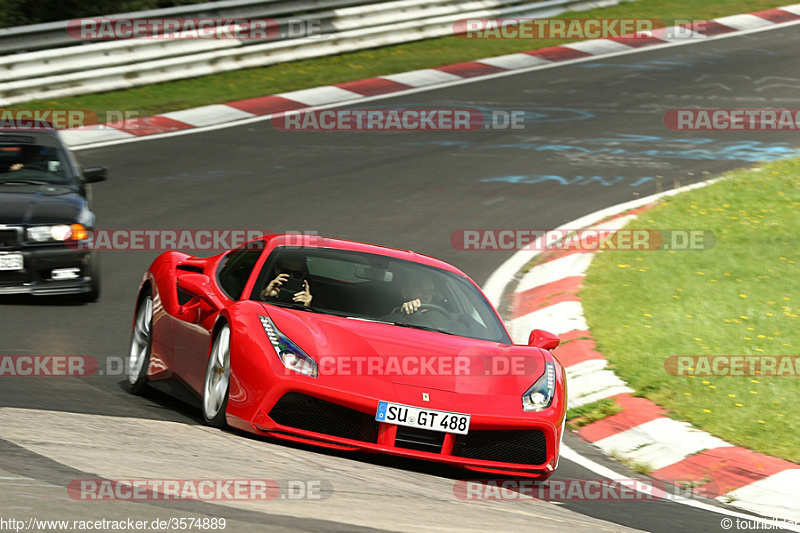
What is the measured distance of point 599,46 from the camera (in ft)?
75.9

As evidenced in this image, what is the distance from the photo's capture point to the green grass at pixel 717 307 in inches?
294

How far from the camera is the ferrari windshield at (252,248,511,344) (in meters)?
6.74

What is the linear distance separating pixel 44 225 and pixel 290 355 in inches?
183

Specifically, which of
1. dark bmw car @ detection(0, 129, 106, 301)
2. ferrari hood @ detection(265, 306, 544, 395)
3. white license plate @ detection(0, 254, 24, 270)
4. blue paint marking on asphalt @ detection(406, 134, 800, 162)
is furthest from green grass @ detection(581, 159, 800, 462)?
white license plate @ detection(0, 254, 24, 270)

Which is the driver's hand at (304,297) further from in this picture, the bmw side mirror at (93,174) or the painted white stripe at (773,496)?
the bmw side mirror at (93,174)

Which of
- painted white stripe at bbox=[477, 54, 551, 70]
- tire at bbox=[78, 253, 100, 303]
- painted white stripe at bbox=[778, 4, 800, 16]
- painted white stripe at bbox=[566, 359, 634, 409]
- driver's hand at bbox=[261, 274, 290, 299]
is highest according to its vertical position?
painted white stripe at bbox=[778, 4, 800, 16]

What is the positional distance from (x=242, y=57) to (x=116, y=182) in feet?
22.1

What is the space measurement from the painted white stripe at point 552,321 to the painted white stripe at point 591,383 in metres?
0.88

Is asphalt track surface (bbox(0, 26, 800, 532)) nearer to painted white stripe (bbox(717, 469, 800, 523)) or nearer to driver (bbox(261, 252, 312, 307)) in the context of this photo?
painted white stripe (bbox(717, 469, 800, 523))

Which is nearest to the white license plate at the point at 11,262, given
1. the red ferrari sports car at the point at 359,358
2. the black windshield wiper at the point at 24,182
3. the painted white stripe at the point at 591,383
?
the black windshield wiper at the point at 24,182

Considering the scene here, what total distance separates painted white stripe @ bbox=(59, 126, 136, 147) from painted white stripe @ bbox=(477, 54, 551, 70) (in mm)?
7595

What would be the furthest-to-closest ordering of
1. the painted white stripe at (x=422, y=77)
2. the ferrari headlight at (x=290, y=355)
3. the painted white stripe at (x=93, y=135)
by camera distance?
the painted white stripe at (x=422, y=77)
the painted white stripe at (x=93, y=135)
the ferrari headlight at (x=290, y=355)

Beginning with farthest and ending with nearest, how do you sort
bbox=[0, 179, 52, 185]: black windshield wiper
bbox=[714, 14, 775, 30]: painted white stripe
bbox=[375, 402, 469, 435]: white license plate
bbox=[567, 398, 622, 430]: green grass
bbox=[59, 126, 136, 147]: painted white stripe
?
bbox=[714, 14, 775, 30]: painted white stripe, bbox=[59, 126, 136, 147]: painted white stripe, bbox=[0, 179, 52, 185]: black windshield wiper, bbox=[567, 398, 622, 430]: green grass, bbox=[375, 402, 469, 435]: white license plate

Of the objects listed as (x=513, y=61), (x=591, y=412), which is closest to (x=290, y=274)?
(x=591, y=412)
